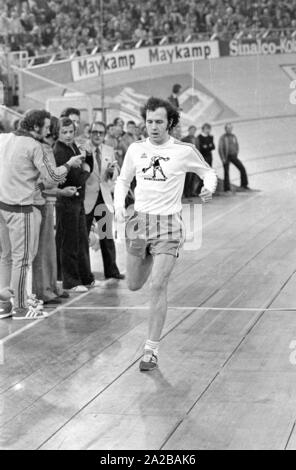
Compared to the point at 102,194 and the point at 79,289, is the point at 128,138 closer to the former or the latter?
the point at 102,194

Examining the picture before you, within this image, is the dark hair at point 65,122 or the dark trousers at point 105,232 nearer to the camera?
the dark hair at point 65,122

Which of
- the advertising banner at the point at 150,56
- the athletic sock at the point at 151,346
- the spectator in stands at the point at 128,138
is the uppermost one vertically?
the athletic sock at the point at 151,346

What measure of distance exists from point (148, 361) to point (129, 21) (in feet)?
72.2

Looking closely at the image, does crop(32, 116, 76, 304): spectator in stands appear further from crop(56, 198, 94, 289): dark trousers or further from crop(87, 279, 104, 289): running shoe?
crop(87, 279, 104, 289): running shoe

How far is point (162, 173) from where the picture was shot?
6.79 meters

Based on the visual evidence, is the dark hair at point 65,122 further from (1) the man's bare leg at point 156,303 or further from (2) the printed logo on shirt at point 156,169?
(1) the man's bare leg at point 156,303

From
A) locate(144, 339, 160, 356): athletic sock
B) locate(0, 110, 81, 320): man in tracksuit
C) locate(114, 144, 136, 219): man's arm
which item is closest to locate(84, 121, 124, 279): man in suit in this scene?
locate(0, 110, 81, 320): man in tracksuit

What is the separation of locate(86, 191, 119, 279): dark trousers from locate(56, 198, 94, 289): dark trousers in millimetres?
330

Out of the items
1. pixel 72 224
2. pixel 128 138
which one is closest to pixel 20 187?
pixel 72 224

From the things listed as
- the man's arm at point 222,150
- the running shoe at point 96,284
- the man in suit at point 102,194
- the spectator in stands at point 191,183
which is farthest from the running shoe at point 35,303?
the man's arm at point 222,150

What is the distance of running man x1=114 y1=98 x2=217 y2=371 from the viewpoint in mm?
6668

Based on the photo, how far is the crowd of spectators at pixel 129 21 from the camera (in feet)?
81.4

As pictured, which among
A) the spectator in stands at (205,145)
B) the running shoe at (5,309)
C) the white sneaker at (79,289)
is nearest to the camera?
the running shoe at (5,309)
